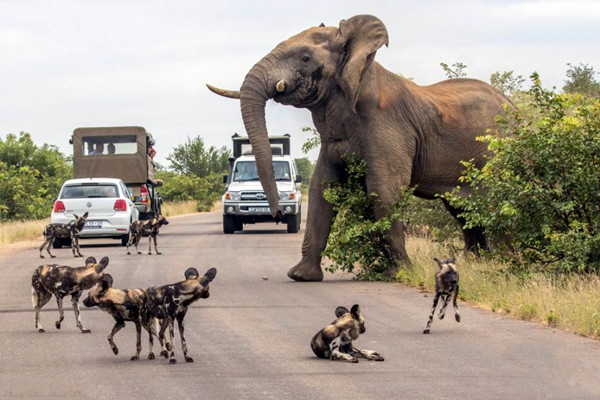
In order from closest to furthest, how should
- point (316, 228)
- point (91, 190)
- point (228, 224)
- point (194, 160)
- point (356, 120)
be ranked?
point (356, 120) < point (316, 228) < point (91, 190) < point (228, 224) < point (194, 160)

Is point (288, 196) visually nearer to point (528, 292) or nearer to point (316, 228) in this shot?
point (316, 228)

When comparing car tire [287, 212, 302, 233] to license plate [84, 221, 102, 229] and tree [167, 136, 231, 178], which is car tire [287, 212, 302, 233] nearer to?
license plate [84, 221, 102, 229]

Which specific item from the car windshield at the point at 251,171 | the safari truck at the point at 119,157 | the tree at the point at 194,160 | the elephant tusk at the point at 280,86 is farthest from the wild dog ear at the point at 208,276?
the tree at the point at 194,160

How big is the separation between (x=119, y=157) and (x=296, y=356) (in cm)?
2829

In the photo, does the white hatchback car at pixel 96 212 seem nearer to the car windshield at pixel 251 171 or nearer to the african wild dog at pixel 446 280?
the car windshield at pixel 251 171

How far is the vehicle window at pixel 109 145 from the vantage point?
3962 cm

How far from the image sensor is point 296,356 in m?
11.3

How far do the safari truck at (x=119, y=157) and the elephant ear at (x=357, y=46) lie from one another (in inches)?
813

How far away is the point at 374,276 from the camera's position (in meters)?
19.2

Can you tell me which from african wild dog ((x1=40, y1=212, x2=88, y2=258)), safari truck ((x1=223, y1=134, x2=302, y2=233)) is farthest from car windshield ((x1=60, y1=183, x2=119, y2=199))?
safari truck ((x1=223, y1=134, x2=302, y2=233))

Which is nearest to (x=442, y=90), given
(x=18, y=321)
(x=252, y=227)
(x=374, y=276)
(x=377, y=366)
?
(x=374, y=276)

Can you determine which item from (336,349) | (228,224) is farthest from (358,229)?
(228,224)

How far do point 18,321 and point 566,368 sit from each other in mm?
6644

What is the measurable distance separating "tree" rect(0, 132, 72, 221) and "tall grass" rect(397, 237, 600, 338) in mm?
29355
